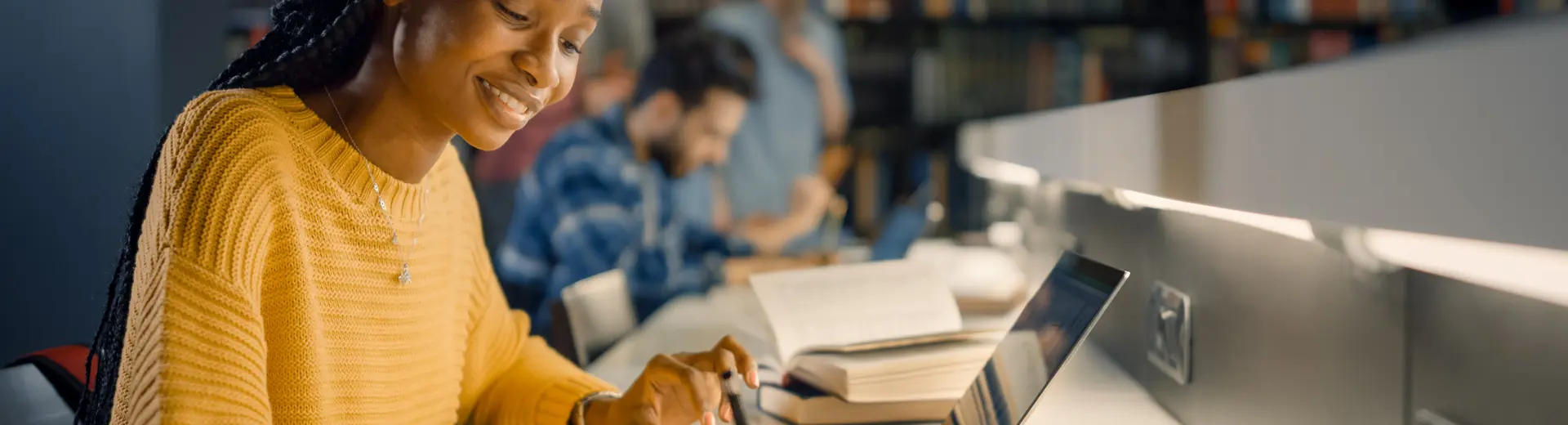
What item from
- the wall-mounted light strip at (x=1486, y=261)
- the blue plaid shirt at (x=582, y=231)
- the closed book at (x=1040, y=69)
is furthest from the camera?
the closed book at (x=1040, y=69)

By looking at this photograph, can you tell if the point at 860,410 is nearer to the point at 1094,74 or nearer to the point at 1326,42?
the point at 1094,74

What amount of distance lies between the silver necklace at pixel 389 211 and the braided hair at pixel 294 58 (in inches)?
1.0

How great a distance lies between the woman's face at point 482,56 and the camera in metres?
0.76

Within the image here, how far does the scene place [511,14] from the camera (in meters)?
0.77

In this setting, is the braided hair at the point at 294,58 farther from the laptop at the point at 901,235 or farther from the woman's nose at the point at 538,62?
the laptop at the point at 901,235

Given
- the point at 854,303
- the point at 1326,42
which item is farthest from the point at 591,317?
the point at 1326,42

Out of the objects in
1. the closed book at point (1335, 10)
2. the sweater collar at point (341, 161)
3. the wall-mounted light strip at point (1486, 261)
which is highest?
the sweater collar at point (341, 161)

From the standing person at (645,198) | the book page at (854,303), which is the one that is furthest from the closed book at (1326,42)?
the book page at (854,303)

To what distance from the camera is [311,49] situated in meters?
0.79

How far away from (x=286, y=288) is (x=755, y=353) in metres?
0.78

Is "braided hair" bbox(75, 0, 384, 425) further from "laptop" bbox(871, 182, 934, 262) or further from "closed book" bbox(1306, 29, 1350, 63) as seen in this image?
A: "closed book" bbox(1306, 29, 1350, 63)

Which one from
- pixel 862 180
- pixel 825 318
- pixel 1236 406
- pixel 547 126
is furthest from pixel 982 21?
pixel 1236 406

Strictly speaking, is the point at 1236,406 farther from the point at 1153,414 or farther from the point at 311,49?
the point at 311,49

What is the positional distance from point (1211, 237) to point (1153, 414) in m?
0.20
